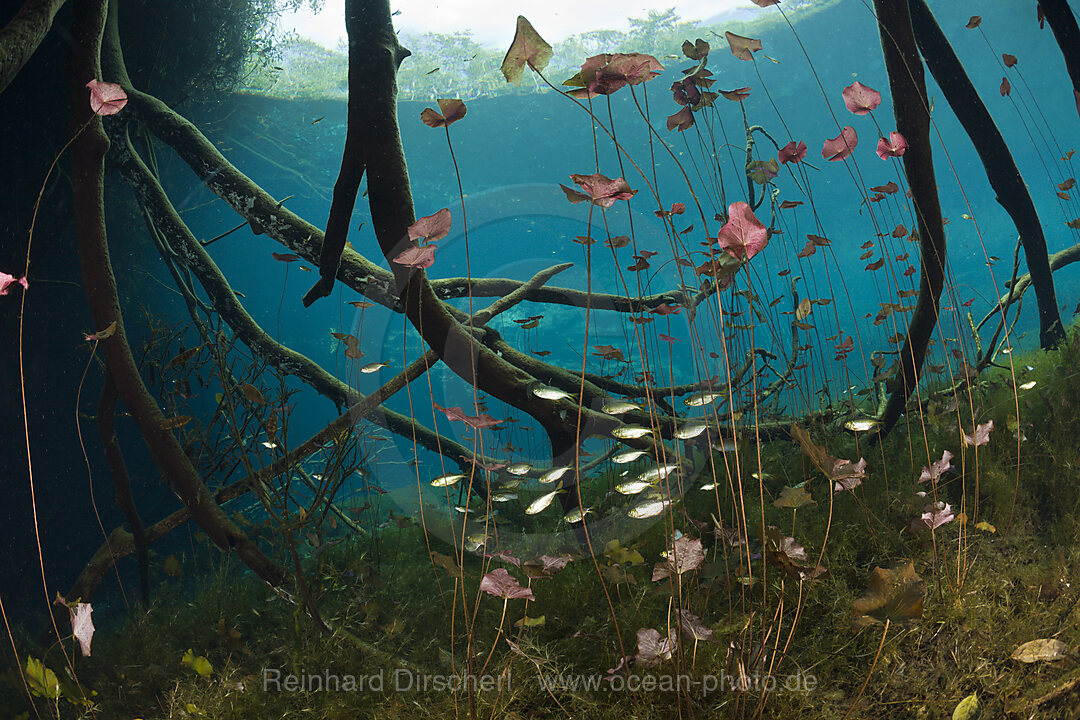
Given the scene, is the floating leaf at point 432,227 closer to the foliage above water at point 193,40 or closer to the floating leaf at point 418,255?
the floating leaf at point 418,255

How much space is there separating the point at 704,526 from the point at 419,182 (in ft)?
115

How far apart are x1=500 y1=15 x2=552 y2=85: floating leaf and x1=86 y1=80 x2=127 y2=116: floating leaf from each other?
119 cm

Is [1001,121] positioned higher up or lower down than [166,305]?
higher up

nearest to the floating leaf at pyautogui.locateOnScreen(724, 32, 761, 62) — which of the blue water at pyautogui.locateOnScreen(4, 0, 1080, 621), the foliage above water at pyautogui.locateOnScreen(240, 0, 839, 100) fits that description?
the foliage above water at pyautogui.locateOnScreen(240, 0, 839, 100)

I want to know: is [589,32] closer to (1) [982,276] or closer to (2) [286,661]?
(2) [286,661]

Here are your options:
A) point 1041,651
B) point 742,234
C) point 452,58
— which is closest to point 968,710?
point 1041,651

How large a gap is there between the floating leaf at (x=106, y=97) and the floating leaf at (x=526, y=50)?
3.92 ft

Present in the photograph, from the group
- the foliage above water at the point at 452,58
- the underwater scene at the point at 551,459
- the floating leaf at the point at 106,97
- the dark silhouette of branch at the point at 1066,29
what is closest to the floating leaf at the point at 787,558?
the underwater scene at the point at 551,459

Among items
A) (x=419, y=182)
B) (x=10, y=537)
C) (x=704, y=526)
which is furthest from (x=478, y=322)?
(x=419, y=182)

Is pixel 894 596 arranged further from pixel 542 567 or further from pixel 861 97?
pixel 861 97

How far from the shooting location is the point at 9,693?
2.05 metres

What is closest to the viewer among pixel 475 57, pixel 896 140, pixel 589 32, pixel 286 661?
pixel 896 140

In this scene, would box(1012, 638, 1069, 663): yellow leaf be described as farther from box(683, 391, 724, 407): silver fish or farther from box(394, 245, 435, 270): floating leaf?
box(394, 245, 435, 270): floating leaf

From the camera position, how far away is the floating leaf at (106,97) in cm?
143
